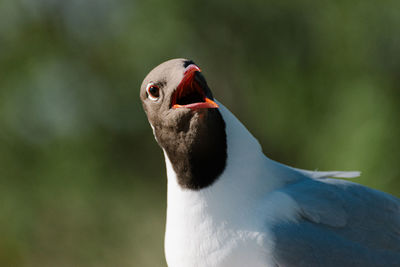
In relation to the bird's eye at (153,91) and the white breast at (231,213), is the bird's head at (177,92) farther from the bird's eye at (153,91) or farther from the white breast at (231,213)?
the white breast at (231,213)

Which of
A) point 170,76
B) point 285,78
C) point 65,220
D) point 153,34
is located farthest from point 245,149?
point 65,220

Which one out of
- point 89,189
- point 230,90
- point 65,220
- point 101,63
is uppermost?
point 101,63

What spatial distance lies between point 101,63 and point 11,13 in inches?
28.3

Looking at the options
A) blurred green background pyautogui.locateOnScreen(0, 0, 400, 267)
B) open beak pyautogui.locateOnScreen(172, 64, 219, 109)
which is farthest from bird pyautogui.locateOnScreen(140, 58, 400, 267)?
blurred green background pyautogui.locateOnScreen(0, 0, 400, 267)

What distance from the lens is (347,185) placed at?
108cm

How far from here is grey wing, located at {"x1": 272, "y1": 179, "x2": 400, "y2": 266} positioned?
945mm

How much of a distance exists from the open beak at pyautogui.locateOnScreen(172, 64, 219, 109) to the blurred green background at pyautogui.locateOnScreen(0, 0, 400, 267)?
204 cm

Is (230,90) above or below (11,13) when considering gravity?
below

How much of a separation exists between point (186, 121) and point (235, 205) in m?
0.21

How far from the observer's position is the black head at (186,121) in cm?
89

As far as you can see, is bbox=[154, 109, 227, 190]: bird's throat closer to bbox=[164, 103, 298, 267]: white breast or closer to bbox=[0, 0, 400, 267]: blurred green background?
bbox=[164, 103, 298, 267]: white breast

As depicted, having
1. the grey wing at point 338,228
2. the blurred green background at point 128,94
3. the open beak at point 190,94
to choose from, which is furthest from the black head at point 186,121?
the blurred green background at point 128,94

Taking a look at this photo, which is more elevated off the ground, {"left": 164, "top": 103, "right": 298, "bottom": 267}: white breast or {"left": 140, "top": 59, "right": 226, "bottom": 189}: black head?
{"left": 140, "top": 59, "right": 226, "bottom": 189}: black head

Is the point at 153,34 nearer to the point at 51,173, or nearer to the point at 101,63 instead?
the point at 101,63
